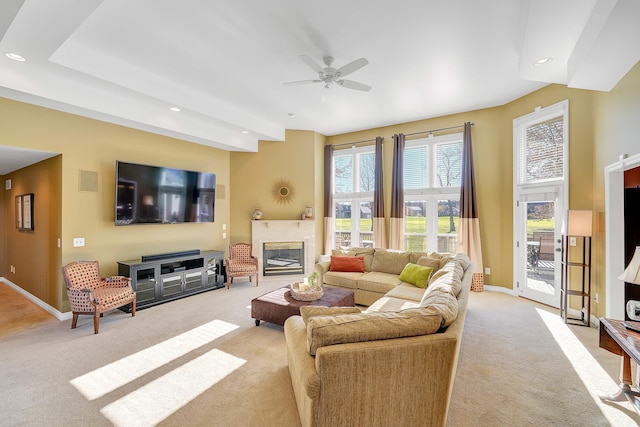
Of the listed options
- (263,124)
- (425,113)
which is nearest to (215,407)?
(263,124)

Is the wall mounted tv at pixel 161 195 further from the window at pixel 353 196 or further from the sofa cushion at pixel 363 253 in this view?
the window at pixel 353 196

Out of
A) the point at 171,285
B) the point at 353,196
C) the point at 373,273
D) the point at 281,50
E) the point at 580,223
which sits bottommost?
the point at 171,285

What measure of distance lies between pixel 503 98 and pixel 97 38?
19.6 ft

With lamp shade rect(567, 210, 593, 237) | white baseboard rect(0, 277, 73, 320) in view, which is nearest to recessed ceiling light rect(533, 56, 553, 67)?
lamp shade rect(567, 210, 593, 237)

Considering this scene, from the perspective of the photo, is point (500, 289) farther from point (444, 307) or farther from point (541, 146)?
point (444, 307)

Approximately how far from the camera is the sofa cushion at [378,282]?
14.4 ft

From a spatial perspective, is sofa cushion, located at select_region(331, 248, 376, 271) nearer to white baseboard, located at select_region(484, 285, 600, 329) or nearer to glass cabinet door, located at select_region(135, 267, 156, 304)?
white baseboard, located at select_region(484, 285, 600, 329)

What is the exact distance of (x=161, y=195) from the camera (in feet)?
16.5

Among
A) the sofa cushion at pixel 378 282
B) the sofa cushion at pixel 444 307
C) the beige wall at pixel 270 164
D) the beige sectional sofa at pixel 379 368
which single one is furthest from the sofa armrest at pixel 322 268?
the beige sectional sofa at pixel 379 368

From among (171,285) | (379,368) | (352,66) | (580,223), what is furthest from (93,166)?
(580,223)

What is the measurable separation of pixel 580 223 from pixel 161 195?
633 centimetres

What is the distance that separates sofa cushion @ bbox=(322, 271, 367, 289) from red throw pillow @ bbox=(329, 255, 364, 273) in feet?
0.39

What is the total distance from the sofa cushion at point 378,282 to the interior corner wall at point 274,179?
2.40 m

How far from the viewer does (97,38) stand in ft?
10.3
